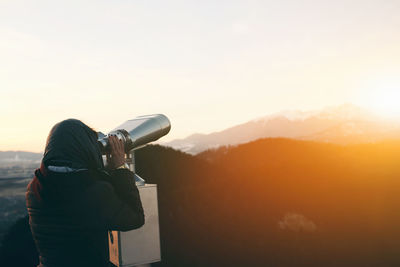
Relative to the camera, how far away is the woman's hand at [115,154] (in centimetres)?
159

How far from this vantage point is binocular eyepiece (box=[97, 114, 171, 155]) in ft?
6.30

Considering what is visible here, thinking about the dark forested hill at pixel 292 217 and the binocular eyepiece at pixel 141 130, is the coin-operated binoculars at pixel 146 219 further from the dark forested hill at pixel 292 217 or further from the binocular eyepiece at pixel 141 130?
the dark forested hill at pixel 292 217

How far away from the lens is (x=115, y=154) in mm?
1614

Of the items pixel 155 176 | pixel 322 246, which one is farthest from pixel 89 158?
pixel 155 176

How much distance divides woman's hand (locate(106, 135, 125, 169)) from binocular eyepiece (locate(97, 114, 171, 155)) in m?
0.13

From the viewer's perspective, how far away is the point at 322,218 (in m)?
4.61

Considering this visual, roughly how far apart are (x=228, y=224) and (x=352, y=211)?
1.85m

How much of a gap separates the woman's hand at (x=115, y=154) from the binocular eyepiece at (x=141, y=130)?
13 cm

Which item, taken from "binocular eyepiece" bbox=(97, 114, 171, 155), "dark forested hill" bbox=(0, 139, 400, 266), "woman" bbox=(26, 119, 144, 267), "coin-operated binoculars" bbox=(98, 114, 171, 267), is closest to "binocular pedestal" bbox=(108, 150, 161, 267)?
"coin-operated binoculars" bbox=(98, 114, 171, 267)

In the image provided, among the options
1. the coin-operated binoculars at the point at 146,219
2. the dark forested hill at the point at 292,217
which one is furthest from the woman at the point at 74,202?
the dark forested hill at the point at 292,217

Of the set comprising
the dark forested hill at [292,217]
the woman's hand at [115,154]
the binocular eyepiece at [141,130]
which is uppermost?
the binocular eyepiece at [141,130]

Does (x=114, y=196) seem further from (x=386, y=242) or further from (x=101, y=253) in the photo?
(x=386, y=242)

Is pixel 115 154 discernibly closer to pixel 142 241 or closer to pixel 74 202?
pixel 74 202

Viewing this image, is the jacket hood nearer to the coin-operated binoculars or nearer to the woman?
the woman
